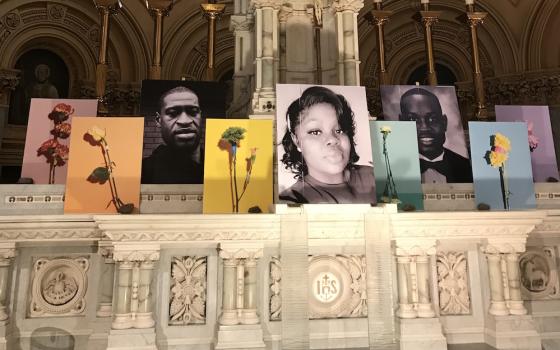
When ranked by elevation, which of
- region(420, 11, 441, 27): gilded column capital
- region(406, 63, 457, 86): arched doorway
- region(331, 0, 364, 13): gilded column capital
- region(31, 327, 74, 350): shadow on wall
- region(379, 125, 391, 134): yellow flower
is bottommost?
region(31, 327, 74, 350): shadow on wall

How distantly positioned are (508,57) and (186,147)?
11.3m

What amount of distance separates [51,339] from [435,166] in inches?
191

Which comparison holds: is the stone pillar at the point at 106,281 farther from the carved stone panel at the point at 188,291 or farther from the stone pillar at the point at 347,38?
the stone pillar at the point at 347,38

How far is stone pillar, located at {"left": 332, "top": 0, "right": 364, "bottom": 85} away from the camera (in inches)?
237

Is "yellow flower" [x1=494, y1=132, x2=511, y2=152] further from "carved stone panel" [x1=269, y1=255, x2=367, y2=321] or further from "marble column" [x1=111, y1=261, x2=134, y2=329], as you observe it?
"marble column" [x1=111, y1=261, x2=134, y2=329]

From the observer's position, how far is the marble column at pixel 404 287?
4.20m

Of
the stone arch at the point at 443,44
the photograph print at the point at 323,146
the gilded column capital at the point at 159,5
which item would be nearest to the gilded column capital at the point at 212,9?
the gilded column capital at the point at 159,5

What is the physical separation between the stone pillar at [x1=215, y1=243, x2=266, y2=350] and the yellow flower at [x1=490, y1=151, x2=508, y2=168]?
3080mm

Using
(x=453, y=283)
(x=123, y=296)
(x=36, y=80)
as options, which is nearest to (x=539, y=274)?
(x=453, y=283)

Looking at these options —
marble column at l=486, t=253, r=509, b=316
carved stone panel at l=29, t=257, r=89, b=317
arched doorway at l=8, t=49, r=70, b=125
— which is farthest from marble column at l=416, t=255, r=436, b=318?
arched doorway at l=8, t=49, r=70, b=125

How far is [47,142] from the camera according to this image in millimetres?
5484

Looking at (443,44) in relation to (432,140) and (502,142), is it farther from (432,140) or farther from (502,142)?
(502,142)

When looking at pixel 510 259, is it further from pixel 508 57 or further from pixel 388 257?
pixel 508 57

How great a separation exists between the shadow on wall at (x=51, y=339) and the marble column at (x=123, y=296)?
2.80 feet
